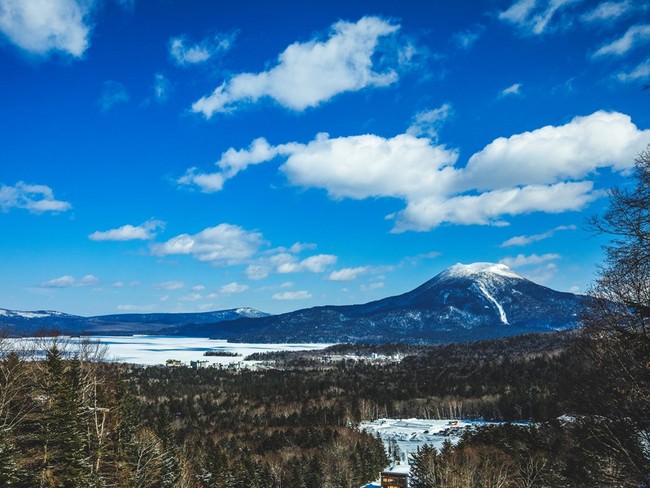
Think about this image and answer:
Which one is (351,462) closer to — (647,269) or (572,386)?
(572,386)

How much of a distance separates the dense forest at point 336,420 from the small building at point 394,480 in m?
2.10

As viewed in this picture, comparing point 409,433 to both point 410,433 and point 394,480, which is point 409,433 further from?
point 394,480

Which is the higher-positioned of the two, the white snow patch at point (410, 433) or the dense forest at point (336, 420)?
the dense forest at point (336, 420)

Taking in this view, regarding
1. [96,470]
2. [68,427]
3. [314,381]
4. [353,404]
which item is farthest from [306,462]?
[314,381]

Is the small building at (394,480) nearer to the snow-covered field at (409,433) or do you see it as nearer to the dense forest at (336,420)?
the dense forest at (336,420)

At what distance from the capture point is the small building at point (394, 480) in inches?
2440

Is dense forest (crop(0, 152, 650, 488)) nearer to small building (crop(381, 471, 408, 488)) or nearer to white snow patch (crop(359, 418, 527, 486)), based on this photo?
small building (crop(381, 471, 408, 488))

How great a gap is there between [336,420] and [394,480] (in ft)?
217

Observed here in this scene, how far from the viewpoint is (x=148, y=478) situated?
1460 inches

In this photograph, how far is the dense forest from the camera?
11570 millimetres

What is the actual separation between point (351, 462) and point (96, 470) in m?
52.3

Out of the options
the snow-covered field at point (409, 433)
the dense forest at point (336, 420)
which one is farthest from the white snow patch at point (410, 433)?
the dense forest at point (336, 420)

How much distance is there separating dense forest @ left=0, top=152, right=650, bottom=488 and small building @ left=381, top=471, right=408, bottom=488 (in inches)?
82.7

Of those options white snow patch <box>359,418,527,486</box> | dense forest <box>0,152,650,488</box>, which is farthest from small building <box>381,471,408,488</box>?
white snow patch <box>359,418,527,486</box>
